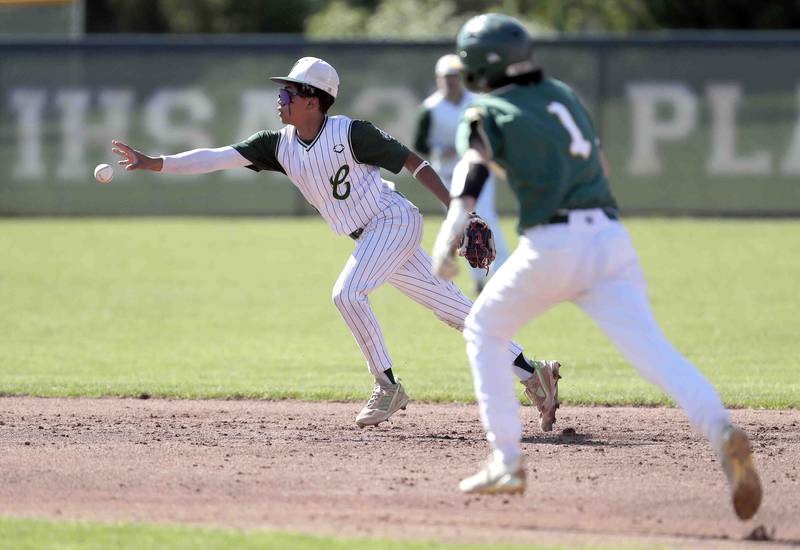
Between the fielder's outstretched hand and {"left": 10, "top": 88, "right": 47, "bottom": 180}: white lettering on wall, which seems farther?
{"left": 10, "top": 88, "right": 47, "bottom": 180}: white lettering on wall

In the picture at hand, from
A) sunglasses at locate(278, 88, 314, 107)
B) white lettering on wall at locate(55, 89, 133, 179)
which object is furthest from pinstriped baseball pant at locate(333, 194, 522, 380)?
white lettering on wall at locate(55, 89, 133, 179)

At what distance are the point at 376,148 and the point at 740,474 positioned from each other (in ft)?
9.94

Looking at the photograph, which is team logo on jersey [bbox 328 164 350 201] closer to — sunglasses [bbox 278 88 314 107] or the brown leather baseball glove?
sunglasses [bbox 278 88 314 107]

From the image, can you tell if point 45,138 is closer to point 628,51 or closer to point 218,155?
point 628,51

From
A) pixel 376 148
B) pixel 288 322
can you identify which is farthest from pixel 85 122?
pixel 376 148

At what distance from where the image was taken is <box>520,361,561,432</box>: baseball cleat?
7.55m

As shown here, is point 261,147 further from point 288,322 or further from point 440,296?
point 288,322

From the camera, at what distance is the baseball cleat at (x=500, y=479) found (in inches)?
218

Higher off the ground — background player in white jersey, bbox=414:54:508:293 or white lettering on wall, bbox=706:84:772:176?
background player in white jersey, bbox=414:54:508:293

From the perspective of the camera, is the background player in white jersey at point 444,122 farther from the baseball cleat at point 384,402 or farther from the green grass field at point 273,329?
the baseball cleat at point 384,402

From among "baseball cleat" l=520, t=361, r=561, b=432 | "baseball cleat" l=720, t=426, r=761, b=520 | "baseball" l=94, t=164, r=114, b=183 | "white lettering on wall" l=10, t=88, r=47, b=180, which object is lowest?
"white lettering on wall" l=10, t=88, r=47, b=180

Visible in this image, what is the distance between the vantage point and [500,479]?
5559mm

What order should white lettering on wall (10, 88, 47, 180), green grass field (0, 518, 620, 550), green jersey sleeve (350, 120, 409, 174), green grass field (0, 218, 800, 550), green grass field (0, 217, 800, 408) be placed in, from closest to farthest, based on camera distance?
green grass field (0, 518, 620, 550)
green jersey sleeve (350, 120, 409, 174)
green grass field (0, 218, 800, 550)
green grass field (0, 217, 800, 408)
white lettering on wall (10, 88, 47, 180)

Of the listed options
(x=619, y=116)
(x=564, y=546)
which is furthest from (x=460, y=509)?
(x=619, y=116)
